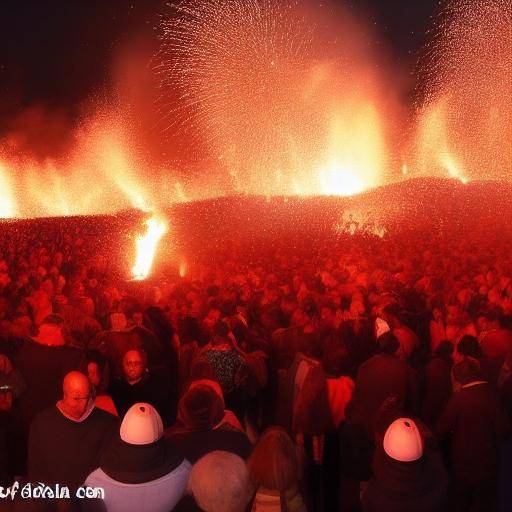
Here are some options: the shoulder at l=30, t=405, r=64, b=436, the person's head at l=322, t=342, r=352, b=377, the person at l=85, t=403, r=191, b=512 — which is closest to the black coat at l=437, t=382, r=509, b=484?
the person's head at l=322, t=342, r=352, b=377

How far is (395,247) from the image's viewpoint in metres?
14.6

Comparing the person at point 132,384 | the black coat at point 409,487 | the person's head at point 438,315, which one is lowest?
the black coat at point 409,487

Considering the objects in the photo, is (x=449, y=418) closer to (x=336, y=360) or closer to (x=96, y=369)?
(x=336, y=360)

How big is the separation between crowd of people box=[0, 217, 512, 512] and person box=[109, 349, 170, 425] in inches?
0.4

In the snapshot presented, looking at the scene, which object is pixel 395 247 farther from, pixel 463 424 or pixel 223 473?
pixel 223 473

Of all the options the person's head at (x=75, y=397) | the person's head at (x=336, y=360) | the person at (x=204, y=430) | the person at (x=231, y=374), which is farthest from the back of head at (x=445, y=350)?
the person's head at (x=75, y=397)

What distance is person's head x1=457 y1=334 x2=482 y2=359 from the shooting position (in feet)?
16.7

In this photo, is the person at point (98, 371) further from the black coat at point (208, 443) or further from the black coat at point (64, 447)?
the black coat at point (208, 443)

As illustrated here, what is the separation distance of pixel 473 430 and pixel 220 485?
7.32 ft

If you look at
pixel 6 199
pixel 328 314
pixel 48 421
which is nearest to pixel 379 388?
pixel 48 421

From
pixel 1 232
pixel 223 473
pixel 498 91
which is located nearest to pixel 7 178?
pixel 1 232

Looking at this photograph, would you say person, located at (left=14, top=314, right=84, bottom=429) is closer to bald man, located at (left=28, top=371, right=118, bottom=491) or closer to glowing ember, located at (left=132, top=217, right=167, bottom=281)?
bald man, located at (left=28, top=371, right=118, bottom=491)

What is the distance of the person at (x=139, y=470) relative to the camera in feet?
9.56

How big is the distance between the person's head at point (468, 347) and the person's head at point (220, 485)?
276cm
